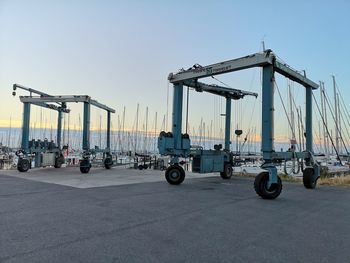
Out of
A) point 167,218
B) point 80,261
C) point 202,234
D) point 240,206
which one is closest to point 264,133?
point 240,206

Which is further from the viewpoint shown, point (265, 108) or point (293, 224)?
point (265, 108)

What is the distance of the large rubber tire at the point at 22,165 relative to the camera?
19359 mm

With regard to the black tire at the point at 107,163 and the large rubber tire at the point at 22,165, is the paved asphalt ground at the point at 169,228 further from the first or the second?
the black tire at the point at 107,163

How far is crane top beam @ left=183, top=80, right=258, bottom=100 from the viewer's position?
16312 millimetres

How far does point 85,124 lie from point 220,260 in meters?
17.4

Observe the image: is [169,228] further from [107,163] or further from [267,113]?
[107,163]

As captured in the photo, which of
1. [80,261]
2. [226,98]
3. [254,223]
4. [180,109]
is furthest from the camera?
[226,98]

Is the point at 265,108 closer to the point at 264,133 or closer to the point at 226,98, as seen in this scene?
the point at 264,133

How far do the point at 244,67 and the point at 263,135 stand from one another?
270cm

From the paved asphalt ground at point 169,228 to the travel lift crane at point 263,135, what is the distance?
3.00 feet

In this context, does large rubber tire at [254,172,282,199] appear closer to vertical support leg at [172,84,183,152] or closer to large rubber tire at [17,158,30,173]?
vertical support leg at [172,84,183,152]

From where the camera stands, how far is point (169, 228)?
623cm

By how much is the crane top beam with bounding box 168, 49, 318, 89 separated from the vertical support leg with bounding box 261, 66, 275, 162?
341 mm

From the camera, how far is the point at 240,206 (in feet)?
29.2
